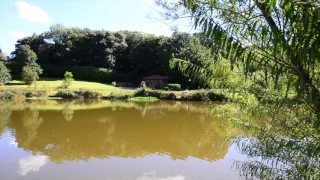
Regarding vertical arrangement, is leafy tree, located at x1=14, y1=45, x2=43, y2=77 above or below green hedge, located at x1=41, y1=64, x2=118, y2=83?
above

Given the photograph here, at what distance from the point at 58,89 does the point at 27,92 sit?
333 cm

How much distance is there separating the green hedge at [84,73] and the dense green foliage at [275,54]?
4356 cm

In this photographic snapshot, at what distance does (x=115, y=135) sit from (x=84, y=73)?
34138 mm

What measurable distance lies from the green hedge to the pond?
89.1 ft

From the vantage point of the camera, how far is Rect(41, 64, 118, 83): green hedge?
46562 mm

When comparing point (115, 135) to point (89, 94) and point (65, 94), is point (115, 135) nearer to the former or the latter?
point (89, 94)

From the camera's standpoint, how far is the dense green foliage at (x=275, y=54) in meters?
1.57

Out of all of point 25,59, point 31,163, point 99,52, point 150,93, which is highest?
point 99,52

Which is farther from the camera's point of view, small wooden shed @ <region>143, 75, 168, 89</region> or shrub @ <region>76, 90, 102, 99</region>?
small wooden shed @ <region>143, 75, 168, 89</region>

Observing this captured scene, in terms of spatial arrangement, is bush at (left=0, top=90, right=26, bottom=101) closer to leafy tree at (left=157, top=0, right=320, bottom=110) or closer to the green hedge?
the green hedge

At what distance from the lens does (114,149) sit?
473 inches

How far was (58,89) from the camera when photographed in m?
34.5

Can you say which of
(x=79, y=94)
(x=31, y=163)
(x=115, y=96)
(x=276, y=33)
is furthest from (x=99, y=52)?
(x=276, y=33)

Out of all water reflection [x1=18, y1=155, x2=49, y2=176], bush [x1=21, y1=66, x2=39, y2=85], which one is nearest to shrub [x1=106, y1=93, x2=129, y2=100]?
bush [x1=21, y1=66, x2=39, y2=85]
